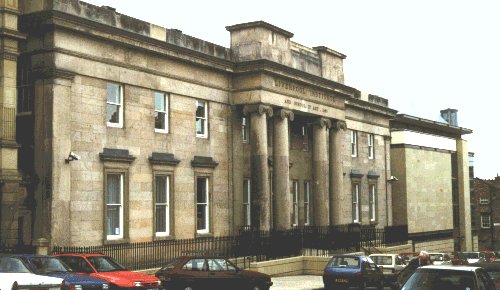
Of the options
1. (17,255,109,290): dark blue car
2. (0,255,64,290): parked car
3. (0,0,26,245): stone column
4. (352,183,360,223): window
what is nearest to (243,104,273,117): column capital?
(0,0,26,245): stone column

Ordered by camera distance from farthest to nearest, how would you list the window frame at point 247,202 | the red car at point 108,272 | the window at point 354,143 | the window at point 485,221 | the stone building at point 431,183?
the window at point 485,221
the stone building at point 431,183
the window at point 354,143
the window frame at point 247,202
the red car at point 108,272

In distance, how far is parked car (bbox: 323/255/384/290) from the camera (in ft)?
83.4

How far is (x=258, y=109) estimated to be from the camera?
107 ft

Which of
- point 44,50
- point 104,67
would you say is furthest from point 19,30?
point 104,67

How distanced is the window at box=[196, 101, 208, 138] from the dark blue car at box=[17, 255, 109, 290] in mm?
13827

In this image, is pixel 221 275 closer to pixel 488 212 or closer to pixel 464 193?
pixel 464 193

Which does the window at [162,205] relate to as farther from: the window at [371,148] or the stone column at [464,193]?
the stone column at [464,193]

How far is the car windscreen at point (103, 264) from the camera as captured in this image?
20.0m

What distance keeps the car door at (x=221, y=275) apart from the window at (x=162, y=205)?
658 cm

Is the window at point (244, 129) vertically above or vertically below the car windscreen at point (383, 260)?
above

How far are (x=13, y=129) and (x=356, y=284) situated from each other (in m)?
12.9

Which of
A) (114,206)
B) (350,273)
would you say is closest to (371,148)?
(350,273)

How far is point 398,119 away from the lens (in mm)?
52031

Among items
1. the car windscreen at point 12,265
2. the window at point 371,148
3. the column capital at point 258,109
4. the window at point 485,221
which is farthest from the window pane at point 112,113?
the window at point 485,221
